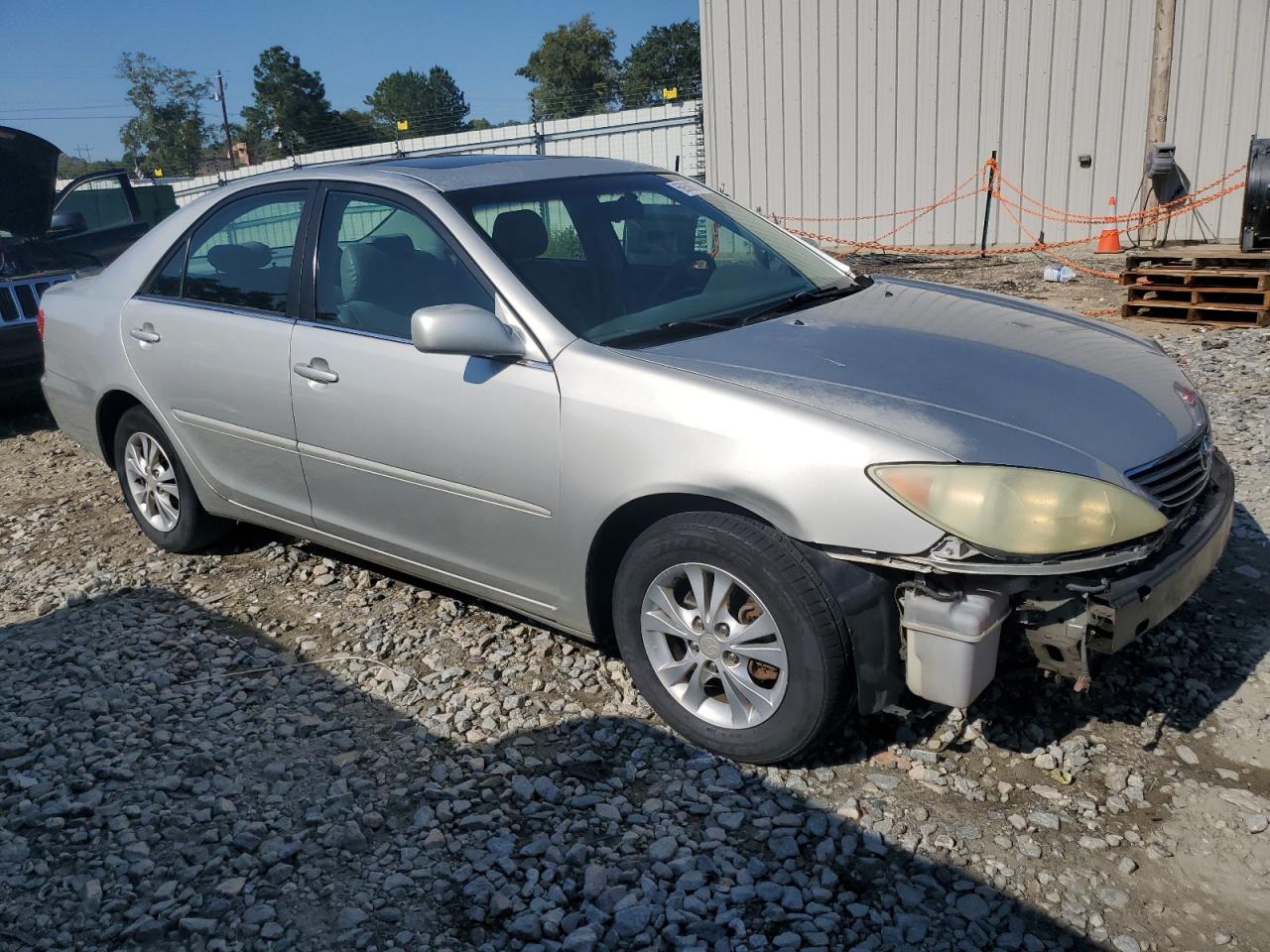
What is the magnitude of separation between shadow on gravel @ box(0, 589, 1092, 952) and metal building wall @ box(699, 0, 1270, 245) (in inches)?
517

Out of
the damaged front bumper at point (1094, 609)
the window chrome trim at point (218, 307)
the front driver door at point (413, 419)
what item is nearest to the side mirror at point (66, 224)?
the window chrome trim at point (218, 307)

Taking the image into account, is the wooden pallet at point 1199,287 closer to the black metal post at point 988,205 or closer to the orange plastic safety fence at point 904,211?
the black metal post at point 988,205

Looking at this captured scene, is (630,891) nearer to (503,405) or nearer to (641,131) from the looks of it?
(503,405)

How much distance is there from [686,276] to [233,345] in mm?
1840

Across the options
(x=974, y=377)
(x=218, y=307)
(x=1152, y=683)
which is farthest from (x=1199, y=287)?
(x=218, y=307)

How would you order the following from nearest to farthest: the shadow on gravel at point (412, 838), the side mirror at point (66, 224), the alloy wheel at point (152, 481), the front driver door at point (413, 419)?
the shadow on gravel at point (412, 838) → the front driver door at point (413, 419) → the alloy wheel at point (152, 481) → the side mirror at point (66, 224)

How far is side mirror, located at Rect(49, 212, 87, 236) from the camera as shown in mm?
8445

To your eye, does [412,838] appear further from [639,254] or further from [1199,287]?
[1199,287]

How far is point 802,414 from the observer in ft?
8.96

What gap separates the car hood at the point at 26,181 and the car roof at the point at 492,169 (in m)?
5.30

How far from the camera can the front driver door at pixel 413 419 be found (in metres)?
3.28

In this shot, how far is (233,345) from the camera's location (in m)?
4.13

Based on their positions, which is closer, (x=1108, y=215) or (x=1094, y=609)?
(x=1094, y=609)

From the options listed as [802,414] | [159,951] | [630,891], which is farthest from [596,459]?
[159,951]
